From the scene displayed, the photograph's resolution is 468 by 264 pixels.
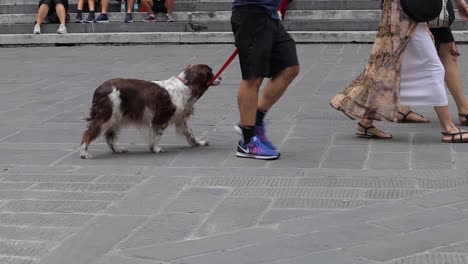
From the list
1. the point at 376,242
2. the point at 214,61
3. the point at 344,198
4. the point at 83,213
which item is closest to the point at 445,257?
the point at 376,242

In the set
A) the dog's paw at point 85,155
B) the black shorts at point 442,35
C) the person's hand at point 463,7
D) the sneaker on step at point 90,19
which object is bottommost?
the sneaker on step at point 90,19

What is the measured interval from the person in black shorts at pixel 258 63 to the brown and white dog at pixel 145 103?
1.65 feet

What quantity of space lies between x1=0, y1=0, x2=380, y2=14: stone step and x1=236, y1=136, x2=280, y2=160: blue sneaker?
10029mm

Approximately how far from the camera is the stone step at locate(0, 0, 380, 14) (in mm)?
16281

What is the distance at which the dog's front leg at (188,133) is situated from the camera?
7.16m

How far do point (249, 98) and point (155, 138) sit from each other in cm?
91

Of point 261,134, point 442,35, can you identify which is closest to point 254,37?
point 261,134

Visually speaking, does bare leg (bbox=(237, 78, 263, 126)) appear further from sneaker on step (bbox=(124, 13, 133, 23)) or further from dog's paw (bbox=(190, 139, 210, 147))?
sneaker on step (bbox=(124, 13, 133, 23))

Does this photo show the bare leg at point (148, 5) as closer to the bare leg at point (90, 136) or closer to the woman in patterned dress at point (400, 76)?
the woman in patterned dress at point (400, 76)

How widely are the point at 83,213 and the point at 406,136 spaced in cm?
327

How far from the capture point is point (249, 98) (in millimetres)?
6613

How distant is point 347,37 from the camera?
15117mm

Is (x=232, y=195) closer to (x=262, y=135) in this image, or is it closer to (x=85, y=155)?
(x=262, y=135)

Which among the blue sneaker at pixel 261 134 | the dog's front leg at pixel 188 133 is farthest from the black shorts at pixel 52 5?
the blue sneaker at pixel 261 134
